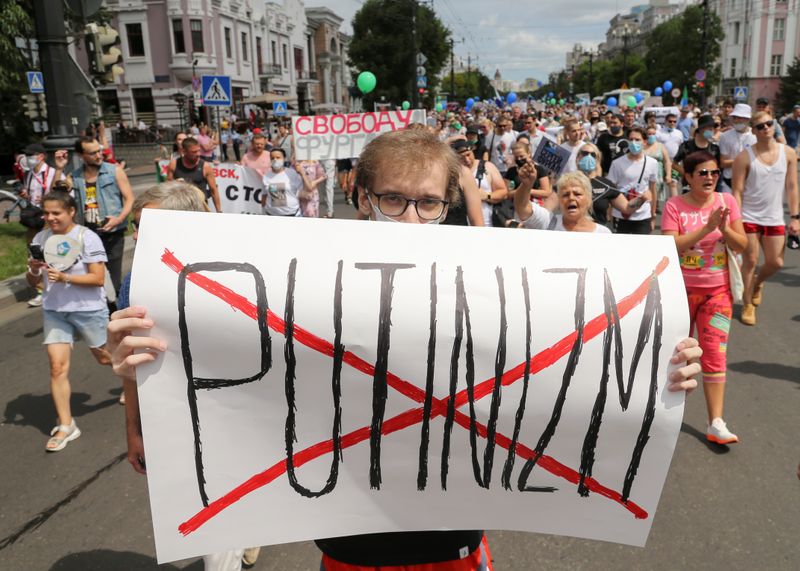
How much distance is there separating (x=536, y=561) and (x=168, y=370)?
6.66 feet

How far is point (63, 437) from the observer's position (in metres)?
4.12

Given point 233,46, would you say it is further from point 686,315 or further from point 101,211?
point 686,315

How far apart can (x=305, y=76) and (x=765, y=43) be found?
165 ft

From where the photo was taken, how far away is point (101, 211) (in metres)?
6.42

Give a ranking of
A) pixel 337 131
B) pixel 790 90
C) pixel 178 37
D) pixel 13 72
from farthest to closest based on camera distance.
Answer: pixel 790 90 < pixel 178 37 < pixel 13 72 < pixel 337 131

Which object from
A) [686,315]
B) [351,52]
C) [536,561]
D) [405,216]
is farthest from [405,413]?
[351,52]

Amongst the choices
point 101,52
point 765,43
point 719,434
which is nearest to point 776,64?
point 765,43

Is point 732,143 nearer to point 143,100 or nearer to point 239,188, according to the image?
point 239,188

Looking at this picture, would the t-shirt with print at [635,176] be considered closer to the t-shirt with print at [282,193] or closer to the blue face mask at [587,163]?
the blue face mask at [587,163]

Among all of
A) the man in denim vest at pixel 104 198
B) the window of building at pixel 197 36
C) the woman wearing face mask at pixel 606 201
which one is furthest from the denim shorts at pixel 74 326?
the window of building at pixel 197 36

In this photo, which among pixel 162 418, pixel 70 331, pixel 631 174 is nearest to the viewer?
pixel 162 418

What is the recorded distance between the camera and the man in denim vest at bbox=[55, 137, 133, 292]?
6340 millimetres

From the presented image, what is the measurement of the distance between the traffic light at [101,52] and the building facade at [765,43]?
75.5 metres

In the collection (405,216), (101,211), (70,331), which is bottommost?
(70,331)
